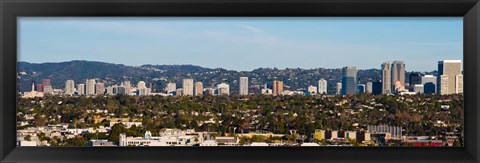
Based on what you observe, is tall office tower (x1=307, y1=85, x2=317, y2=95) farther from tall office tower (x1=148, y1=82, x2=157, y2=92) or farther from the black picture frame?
tall office tower (x1=148, y1=82, x2=157, y2=92)

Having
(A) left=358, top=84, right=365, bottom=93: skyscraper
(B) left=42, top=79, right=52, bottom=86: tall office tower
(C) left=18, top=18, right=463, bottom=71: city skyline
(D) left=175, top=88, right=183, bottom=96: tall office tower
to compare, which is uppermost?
(C) left=18, top=18, right=463, bottom=71: city skyline

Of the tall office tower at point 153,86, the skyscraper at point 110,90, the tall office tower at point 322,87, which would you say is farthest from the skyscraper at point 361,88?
the skyscraper at point 110,90

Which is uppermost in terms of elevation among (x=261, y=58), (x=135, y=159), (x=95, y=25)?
(x=95, y=25)

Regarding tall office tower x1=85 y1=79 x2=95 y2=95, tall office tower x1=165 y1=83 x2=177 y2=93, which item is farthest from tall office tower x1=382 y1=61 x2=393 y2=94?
tall office tower x1=85 y1=79 x2=95 y2=95

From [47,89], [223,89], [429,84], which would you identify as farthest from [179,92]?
[429,84]

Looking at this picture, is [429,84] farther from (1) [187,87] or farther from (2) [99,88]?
(2) [99,88]
